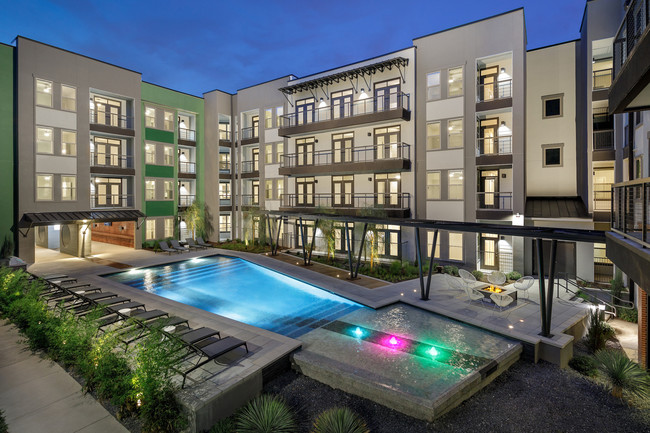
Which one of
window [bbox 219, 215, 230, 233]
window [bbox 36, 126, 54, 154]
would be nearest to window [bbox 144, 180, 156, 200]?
window [bbox 219, 215, 230, 233]

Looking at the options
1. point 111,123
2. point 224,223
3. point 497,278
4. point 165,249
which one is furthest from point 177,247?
point 497,278

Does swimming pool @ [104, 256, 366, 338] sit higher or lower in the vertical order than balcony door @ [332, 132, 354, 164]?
lower

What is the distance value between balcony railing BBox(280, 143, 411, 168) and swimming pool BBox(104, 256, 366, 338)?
9626 mm

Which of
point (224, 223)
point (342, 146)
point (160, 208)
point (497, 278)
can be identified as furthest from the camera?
point (224, 223)

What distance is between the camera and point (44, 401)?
7.08m

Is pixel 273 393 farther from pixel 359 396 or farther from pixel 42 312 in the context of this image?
pixel 42 312

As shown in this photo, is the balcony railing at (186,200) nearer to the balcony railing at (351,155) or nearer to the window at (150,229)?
the window at (150,229)

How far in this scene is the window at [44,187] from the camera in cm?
2133

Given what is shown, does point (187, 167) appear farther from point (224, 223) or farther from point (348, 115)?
point (348, 115)

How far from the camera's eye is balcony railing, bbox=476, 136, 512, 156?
63.6 ft

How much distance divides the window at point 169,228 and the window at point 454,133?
882 inches

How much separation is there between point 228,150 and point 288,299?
69.0 ft

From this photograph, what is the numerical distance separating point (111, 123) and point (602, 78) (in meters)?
31.3

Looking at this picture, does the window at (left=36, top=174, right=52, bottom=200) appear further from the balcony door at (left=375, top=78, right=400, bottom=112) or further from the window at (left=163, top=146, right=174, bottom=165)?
the balcony door at (left=375, top=78, right=400, bottom=112)
